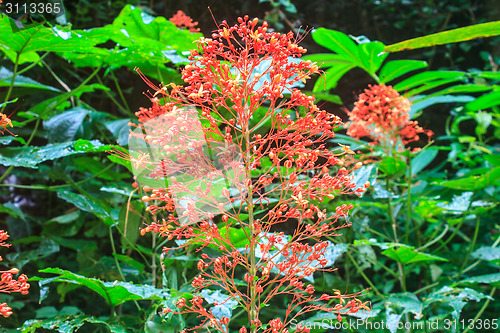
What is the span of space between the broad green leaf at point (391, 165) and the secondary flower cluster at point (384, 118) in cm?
9

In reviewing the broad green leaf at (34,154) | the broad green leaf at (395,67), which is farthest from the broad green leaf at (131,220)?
the broad green leaf at (395,67)

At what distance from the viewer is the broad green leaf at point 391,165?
1155 millimetres

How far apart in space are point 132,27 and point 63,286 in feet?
2.42

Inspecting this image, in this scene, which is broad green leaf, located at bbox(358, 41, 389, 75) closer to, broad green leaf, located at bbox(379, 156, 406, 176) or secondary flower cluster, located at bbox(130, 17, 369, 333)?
broad green leaf, located at bbox(379, 156, 406, 176)

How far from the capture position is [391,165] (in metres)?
1.17

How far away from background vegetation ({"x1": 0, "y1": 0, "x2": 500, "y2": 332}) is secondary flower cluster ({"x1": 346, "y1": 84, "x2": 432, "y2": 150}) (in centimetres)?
6

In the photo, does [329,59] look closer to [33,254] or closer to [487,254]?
[487,254]

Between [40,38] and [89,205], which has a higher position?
[40,38]

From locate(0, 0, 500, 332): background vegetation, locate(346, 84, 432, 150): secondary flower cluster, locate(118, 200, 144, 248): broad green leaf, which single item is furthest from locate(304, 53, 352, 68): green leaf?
locate(118, 200, 144, 248): broad green leaf

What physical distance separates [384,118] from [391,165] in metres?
0.24

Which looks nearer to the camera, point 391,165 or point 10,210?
point 10,210

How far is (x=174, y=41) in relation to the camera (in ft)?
3.89

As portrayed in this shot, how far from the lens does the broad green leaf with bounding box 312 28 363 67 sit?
3.94 feet

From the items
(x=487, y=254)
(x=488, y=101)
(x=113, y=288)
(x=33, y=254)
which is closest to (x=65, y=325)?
(x=113, y=288)
